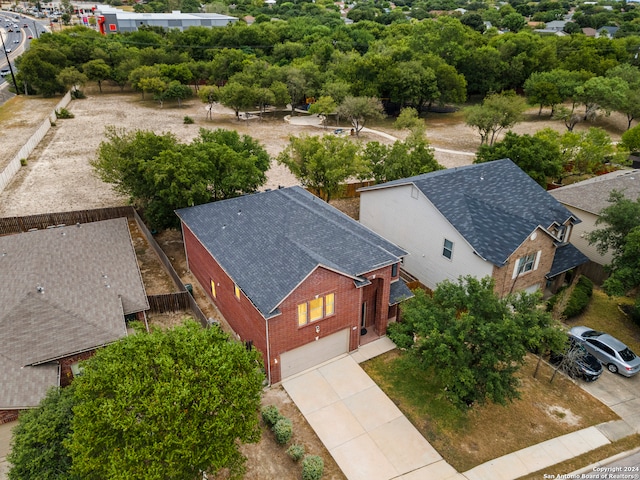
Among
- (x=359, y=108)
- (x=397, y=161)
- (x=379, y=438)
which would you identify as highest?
(x=397, y=161)

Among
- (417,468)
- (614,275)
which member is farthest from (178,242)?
(614,275)

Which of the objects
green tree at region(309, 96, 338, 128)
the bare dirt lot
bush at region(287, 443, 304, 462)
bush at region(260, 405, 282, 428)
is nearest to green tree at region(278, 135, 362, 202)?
the bare dirt lot

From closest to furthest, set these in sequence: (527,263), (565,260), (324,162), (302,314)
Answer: (302,314) → (527,263) → (565,260) → (324,162)

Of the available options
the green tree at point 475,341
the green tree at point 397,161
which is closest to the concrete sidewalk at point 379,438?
the green tree at point 475,341

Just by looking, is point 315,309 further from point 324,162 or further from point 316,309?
point 324,162

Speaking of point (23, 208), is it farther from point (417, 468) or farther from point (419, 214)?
point (417, 468)

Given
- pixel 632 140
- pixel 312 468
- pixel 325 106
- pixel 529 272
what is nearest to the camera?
pixel 312 468

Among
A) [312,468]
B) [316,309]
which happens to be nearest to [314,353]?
[316,309]
